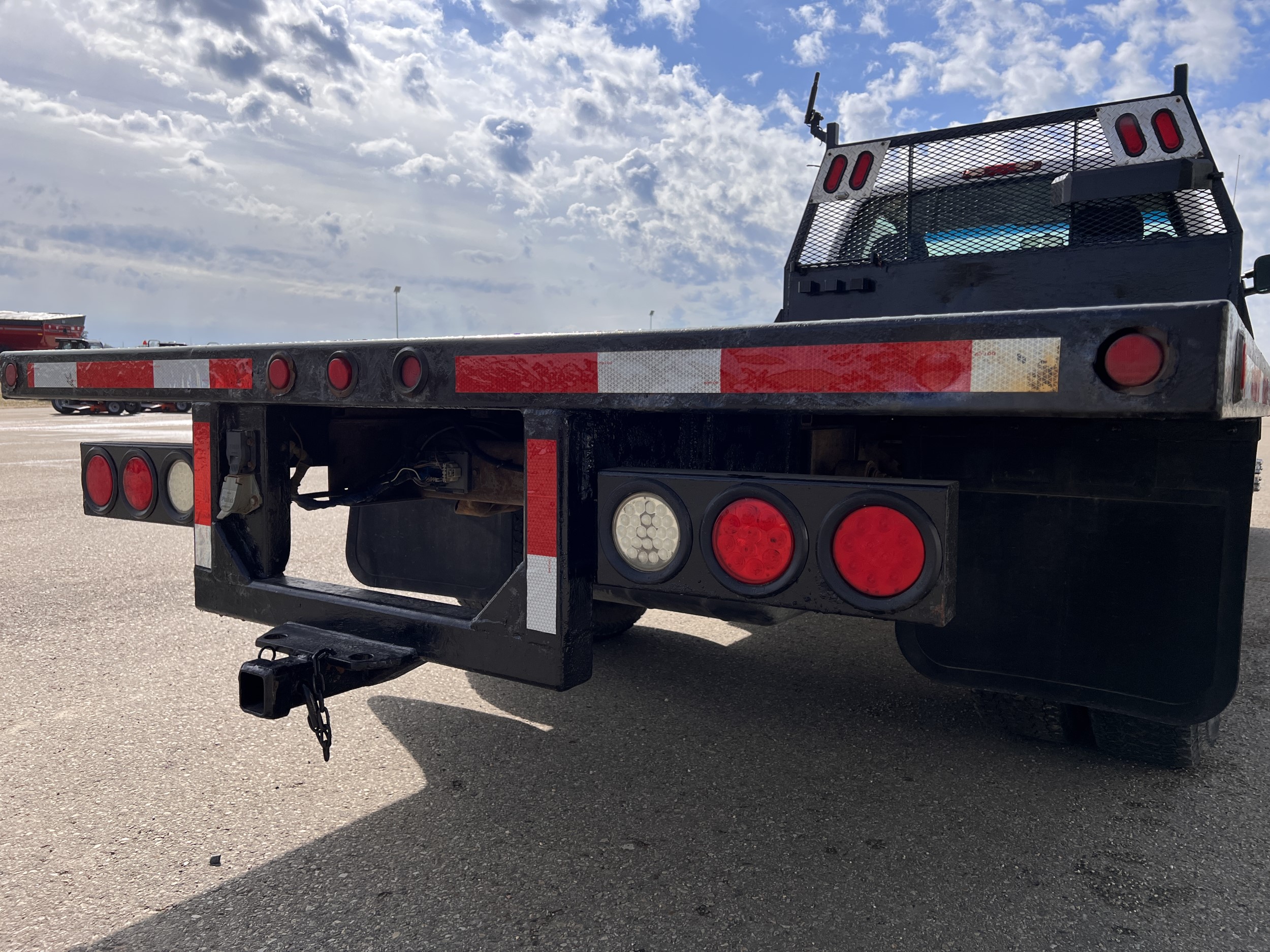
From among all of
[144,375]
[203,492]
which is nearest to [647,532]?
[203,492]

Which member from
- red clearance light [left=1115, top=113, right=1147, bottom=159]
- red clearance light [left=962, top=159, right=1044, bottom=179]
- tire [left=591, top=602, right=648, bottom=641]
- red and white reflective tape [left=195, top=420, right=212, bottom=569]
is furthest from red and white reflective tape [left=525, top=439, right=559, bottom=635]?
red clearance light [left=1115, top=113, right=1147, bottom=159]

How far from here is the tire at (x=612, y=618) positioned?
3.52m

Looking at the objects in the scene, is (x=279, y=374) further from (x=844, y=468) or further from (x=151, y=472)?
(x=844, y=468)

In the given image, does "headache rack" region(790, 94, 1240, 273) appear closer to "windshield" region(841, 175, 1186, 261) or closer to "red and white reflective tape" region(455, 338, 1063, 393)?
"windshield" region(841, 175, 1186, 261)

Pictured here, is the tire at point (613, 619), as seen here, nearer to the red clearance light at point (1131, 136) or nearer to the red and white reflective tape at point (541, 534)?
the red and white reflective tape at point (541, 534)

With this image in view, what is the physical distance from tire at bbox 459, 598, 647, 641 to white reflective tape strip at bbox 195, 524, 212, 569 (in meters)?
0.96

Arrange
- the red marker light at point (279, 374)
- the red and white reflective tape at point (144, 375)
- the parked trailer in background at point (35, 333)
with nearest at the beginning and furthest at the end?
the red marker light at point (279, 374) < the red and white reflective tape at point (144, 375) < the parked trailer in background at point (35, 333)

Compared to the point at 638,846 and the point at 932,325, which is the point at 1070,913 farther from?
the point at 932,325

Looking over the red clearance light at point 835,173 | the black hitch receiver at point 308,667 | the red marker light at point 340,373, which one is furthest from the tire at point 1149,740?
the red clearance light at point 835,173

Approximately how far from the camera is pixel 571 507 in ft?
6.70

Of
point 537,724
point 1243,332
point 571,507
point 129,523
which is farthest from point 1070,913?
point 129,523

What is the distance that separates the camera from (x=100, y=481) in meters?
2.95

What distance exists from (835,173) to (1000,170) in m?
0.67

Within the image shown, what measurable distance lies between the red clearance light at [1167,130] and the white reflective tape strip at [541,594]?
294 centimetres
